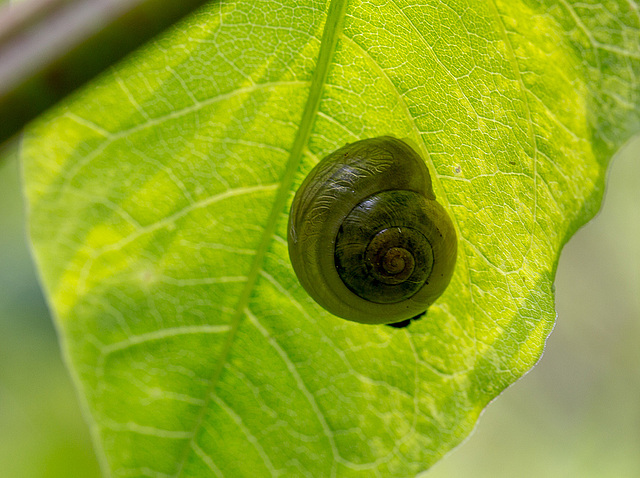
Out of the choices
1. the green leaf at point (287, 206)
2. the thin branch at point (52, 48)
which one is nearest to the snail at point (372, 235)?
the green leaf at point (287, 206)

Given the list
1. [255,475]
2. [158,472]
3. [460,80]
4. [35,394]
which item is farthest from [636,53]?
[35,394]

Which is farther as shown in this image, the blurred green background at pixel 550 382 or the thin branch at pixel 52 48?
the blurred green background at pixel 550 382

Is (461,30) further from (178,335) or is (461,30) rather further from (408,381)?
(178,335)

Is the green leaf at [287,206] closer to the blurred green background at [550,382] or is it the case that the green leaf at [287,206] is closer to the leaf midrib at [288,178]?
the leaf midrib at [288,178]

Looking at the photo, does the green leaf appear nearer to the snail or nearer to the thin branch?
the snail

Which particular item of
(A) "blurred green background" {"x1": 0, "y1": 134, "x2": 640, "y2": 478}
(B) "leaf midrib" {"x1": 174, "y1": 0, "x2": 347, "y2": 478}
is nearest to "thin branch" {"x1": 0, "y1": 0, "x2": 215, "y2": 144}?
(B) "leaf midrib" {"x1": 174, "y1": 0, "x2": 347, "y2": 478}

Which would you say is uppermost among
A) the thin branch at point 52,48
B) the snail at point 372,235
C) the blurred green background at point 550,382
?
the blurred green background at point 550,382
